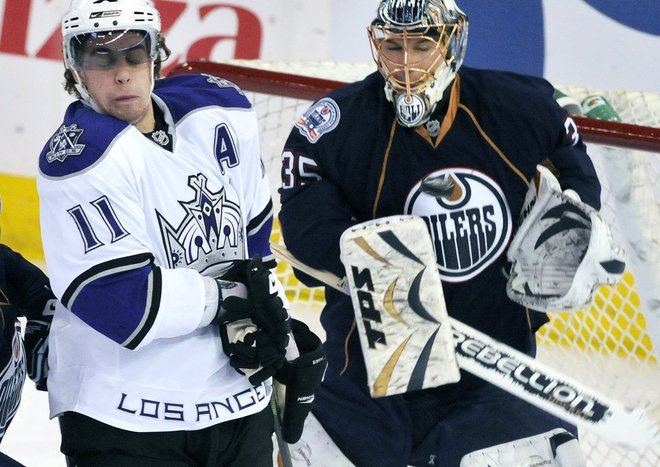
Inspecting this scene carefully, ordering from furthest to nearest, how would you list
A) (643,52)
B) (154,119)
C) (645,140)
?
(643,52) < (645,140) < (154,119)

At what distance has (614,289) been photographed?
342 centimetres

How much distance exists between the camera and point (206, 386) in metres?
1.90

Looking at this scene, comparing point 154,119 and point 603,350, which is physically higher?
point 154,119

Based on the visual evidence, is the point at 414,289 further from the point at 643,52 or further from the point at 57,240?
the point at 643,52

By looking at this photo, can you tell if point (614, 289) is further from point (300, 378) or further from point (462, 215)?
point (300, 378)

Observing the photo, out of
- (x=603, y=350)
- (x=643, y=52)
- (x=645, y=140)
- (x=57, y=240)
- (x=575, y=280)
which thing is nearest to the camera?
(x=57, y=240)

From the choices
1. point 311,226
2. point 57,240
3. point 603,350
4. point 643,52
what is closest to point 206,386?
point 57,240

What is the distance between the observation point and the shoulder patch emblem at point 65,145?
178 cm

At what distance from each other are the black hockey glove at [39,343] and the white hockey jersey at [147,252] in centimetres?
10

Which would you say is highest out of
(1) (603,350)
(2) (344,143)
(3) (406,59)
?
(3) (406,59)

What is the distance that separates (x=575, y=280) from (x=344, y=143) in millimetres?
507

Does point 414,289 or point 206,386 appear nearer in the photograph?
point 206,386

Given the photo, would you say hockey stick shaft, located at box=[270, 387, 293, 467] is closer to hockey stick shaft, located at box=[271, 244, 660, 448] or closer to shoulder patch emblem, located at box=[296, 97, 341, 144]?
hockey stick shaft, located at box=[271, 244, 660, 448]

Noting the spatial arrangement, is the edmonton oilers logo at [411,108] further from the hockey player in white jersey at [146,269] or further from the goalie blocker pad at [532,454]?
the goalie blocker pad at [532,454]
